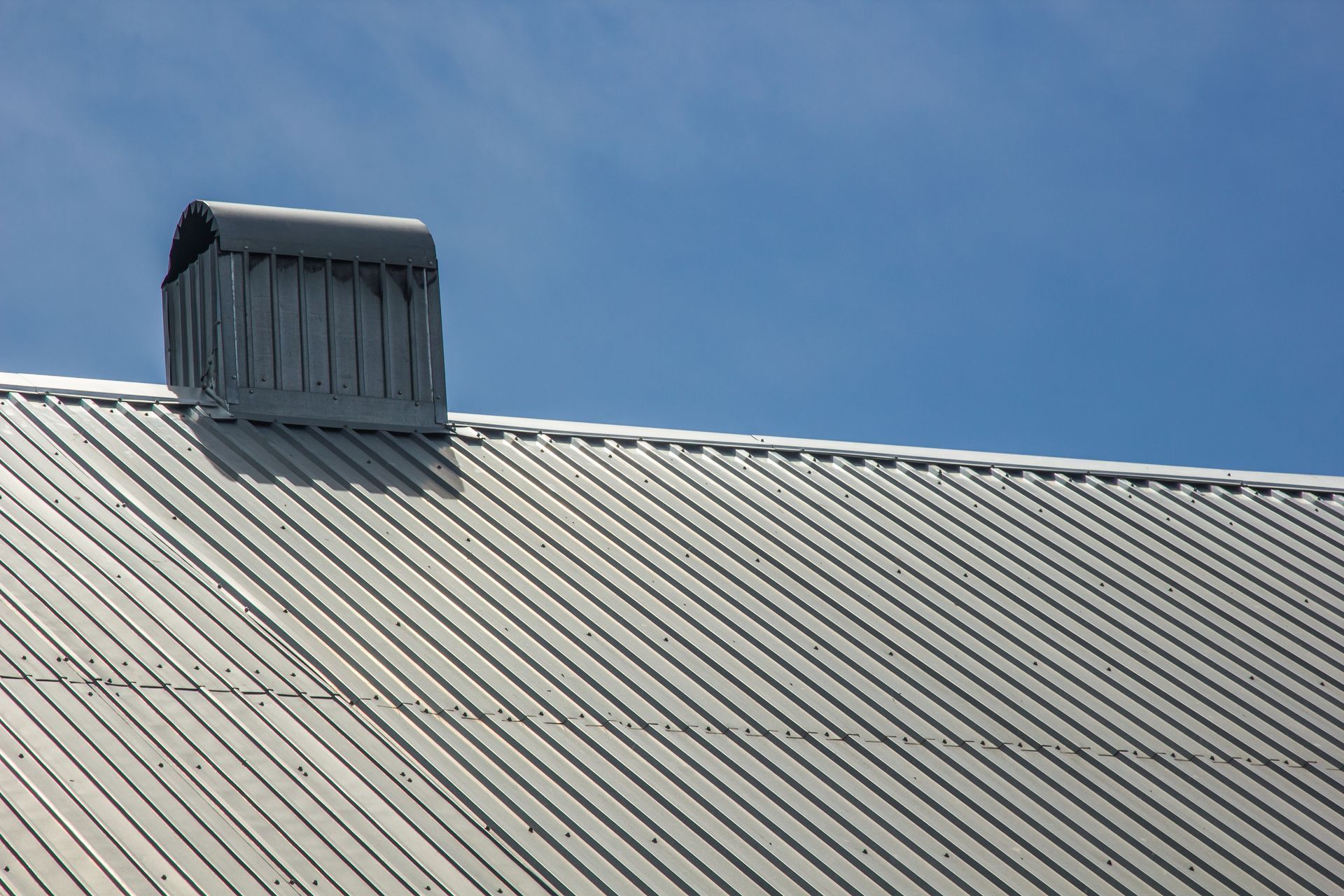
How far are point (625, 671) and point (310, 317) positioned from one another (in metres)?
5.12

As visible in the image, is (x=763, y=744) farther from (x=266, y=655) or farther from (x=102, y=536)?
(x=102, y=536)

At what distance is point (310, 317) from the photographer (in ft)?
55.1

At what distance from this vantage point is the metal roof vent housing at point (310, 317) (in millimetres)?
16031

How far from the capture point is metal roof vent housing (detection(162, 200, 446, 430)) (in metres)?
16.0

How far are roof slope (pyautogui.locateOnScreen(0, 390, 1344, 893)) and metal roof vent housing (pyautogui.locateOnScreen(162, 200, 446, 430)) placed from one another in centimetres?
37

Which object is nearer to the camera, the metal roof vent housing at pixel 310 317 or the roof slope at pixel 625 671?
the roof slope at pixel 625 671

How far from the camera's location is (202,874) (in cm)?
1070

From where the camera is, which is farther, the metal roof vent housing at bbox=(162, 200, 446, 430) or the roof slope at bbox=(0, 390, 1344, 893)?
the metal roof vent housing at bbox=(162, 200, 446, 430)

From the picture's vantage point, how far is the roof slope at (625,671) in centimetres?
1172

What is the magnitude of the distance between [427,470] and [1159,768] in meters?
6.64

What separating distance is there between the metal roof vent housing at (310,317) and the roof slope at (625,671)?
0.37 metres

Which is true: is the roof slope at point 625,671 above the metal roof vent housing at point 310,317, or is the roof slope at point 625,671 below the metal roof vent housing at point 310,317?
below

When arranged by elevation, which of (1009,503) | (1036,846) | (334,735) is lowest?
(1036,846)

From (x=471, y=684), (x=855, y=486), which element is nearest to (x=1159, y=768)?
(x=855, y=486)
